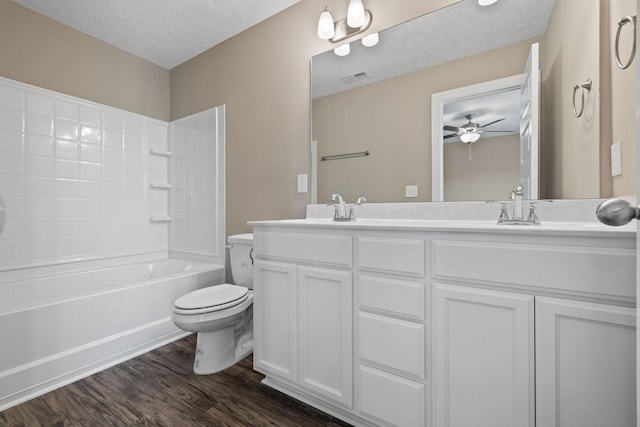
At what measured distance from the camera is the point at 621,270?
821 mm

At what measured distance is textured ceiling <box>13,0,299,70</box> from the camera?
83.0 inches

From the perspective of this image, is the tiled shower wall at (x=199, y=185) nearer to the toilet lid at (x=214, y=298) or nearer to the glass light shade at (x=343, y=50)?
the toilet lid at (x=214, y=298)

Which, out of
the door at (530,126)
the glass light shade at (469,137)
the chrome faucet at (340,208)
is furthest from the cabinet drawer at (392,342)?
the glass light shade at (469,137)

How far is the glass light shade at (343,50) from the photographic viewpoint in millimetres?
1887

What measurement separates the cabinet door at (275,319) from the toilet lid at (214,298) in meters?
0.26

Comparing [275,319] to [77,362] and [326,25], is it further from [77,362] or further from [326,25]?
[326,25]

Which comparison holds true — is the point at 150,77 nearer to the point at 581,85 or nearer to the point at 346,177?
the point at 346,177

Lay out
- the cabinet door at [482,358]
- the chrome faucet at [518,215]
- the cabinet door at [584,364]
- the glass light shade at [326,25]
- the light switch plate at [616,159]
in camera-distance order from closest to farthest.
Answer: the cabinet door at [584,364], the cabinet door at [482,358], the light switch plate at [616,159], the chrome faucet at [518,215], the glass light shade at [326,25]

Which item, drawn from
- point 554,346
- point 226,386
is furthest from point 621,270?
point 226,386

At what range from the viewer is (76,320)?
177 centimetres

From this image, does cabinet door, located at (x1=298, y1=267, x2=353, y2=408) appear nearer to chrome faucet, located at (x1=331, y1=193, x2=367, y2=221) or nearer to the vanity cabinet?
the vanity cabinet

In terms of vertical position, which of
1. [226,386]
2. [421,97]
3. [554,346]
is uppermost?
[421,97]

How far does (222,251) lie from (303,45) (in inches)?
68.3

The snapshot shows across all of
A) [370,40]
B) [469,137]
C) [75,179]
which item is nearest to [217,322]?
[469,137]
